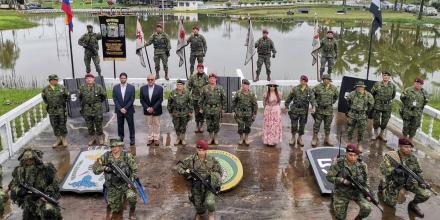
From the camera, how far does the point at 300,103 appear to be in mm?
9391

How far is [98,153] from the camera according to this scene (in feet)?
28.0

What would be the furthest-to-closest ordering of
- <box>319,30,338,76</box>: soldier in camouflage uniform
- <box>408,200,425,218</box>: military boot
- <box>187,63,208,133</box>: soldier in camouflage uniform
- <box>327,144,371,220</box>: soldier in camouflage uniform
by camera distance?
<box>319,30,338,76</box>: soldier in camouflage uniform
<box>187,63,208,133</box>: soldier in camouflage uniform
<box>408,200,425,218</box>: military boot
<box>327,144,371,220</box>: soldier in camouflage uniform

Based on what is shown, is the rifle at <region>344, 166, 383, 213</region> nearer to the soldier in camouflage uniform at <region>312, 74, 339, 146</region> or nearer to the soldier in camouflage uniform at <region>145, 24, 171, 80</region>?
the soldier in camouflage uniform at <region>312, 74, 339, 146</region>

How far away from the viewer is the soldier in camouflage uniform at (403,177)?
676 cm

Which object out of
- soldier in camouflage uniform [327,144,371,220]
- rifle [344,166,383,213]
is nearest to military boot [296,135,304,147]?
soldier in camouflage uniform [327,144,371,220]

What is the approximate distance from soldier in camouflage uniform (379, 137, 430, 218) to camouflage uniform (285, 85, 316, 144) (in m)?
2.77

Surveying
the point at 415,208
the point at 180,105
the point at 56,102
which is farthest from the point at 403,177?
the point at 56,102

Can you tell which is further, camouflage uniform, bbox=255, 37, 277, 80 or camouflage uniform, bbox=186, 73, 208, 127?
camouflage uniform, bbox=255, 37, 277, 80

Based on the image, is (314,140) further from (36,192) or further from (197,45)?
(36,192)

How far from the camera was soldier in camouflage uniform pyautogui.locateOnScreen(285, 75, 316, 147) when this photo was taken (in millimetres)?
9328

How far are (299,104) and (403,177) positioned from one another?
312 centimetres

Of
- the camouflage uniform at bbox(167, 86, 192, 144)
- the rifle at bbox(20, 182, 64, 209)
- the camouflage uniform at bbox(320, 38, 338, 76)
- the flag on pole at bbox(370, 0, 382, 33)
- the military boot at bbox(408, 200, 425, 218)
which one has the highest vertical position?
the flag on pole at bbox(370, 0, 382, 33)

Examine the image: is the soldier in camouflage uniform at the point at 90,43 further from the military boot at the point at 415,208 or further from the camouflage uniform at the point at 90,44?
the military boot at the point at 415,208

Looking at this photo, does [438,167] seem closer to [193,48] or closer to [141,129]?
[141,129]
